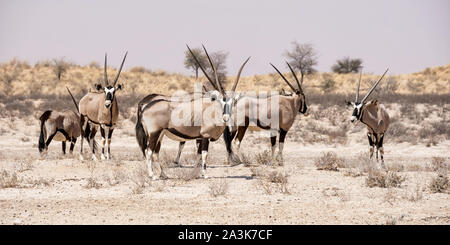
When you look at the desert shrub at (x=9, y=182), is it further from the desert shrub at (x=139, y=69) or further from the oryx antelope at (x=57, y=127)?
the desert shrub at (x=139, y=69)

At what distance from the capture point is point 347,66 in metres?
64.3

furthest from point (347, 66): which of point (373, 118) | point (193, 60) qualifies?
point (373, 118)

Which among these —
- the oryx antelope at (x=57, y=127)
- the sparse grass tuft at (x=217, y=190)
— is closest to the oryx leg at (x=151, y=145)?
the sparse grass tuft at (x=217, y=190)

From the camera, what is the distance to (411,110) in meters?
27.6

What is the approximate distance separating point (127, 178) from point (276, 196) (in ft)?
11.6

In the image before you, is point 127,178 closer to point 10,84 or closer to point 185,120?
point 185,120

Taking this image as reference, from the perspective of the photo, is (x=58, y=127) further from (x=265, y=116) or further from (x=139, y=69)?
(x=139, y=69)

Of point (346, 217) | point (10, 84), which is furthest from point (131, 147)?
point (10, 84)

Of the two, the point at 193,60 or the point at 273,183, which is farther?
the point at 193,60

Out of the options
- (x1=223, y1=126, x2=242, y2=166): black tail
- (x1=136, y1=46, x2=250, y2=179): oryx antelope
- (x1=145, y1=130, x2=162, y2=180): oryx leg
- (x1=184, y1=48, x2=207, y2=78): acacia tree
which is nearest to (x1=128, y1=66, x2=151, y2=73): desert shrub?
(x1=184, y1=48, x2=207, y2=78): acacia tree

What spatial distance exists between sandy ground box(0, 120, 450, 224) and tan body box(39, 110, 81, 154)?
1.98m

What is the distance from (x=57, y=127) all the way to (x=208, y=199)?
8.39 metres

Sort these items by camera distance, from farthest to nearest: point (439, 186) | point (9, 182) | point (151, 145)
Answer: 1. point (151, 145)
2. point (9, 182)
3. point (439, 186)

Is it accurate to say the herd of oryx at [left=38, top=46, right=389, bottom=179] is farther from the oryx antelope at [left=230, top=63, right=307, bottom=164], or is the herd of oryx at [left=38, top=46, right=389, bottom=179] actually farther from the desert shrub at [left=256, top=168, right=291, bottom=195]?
the desert shrub at [left=256, top=168, right=291, bottom=195]
